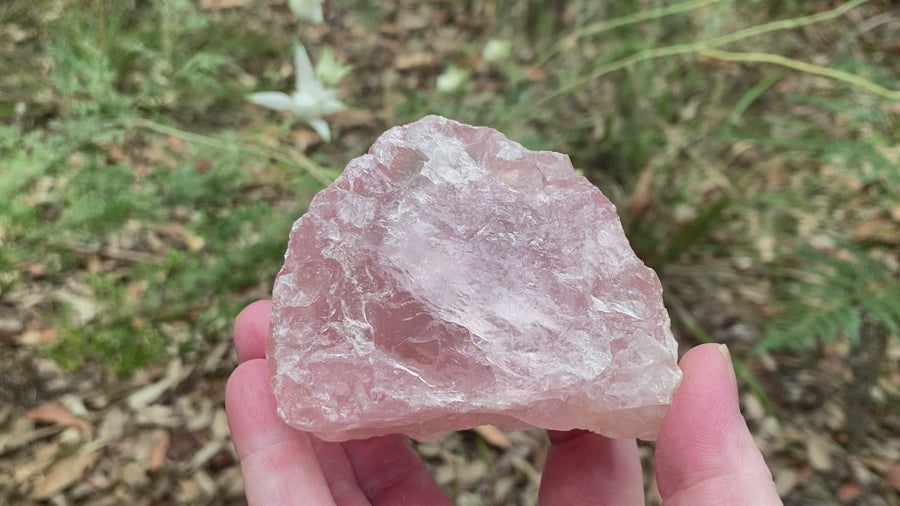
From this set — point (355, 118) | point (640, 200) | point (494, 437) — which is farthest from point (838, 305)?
point (355, 118)

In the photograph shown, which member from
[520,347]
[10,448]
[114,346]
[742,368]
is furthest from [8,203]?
[742,368]

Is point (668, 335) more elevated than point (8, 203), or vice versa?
point (668, 335)

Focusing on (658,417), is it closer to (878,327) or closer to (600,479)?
(600,479)

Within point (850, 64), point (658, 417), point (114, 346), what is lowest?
point (114, 346)

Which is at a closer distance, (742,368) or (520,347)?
(520,347)

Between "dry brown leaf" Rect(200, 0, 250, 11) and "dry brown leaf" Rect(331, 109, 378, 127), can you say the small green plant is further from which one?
"dry brown leaf" Rect(200, 0, 250, 11)

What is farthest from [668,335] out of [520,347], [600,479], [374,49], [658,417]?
[374,49]

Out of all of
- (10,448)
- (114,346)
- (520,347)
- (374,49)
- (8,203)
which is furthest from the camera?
(374,49)

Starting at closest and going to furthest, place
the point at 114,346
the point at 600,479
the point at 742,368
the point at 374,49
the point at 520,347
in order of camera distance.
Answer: the point at 520,347
the point at 600,479
the point at 114,346
the point at 742,368
the point at 374,49

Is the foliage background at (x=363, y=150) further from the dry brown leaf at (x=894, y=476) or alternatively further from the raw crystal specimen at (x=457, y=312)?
the raw crystal specimen at (x=457, y=312)

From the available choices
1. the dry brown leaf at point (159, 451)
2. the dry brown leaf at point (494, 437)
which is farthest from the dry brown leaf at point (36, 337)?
the dry brown leaf at point (494, 437)
